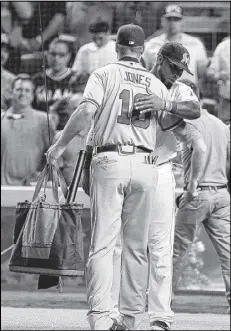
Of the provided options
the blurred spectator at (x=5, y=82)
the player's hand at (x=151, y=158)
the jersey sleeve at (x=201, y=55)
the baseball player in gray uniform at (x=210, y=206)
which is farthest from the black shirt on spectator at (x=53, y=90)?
the player's hand at (x=151, y=158)

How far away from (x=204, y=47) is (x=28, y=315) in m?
4.36

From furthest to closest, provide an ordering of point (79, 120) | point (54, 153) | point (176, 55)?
point (176, 55) → point (54, 153) → point (79, 120)

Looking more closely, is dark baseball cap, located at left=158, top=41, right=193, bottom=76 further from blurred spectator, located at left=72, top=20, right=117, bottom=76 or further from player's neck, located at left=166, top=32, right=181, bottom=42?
blurred spectator, located at left=72, top=20, right=117, bottom=76

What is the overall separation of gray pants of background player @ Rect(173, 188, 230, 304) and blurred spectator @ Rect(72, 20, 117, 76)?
7.96ft

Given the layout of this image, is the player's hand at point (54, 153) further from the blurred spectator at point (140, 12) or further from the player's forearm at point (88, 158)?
the blurred spectator at point (140, 12)

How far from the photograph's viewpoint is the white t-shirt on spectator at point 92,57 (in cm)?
1319

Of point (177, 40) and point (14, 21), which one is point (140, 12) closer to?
point (177, 40)

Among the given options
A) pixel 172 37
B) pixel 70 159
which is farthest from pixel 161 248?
pixel 172 37

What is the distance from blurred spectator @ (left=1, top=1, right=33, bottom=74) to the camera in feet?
43.8

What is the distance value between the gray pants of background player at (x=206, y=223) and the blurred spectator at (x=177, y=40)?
1.62 meters

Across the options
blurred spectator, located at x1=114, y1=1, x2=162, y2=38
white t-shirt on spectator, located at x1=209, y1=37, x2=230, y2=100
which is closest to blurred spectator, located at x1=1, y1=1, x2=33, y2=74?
blurred spectator, located at x1=114, y1=1, x2=162, y2=38

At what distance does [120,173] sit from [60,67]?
6.03 meters

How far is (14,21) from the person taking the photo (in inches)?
532

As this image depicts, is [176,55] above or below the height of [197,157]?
above
